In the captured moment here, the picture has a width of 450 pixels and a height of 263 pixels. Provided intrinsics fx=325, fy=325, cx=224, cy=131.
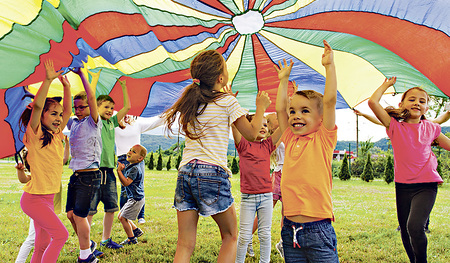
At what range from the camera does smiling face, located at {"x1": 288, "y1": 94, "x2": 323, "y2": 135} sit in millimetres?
1858

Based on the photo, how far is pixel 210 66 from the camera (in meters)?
1.94

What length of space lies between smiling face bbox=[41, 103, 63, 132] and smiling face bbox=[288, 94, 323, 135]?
1955 millimetres

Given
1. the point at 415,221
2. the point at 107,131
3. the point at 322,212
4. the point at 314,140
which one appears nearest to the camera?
the point at 322,212

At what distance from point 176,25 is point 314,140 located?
1908mm

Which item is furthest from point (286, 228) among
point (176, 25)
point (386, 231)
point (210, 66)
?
point (386, 231)

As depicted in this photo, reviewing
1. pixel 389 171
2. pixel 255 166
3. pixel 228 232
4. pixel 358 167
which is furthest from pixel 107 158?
pixel 358 167

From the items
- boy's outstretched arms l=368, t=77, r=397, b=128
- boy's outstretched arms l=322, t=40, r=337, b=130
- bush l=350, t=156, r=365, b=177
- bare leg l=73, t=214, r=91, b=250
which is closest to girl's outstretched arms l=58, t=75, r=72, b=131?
bare leg l=73, t=214, r=91, b=250

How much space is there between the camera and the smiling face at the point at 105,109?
131 inches

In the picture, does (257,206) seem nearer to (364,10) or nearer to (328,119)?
(328,119)

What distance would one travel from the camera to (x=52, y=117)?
2672 mm

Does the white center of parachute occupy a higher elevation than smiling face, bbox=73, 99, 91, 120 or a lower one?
higher

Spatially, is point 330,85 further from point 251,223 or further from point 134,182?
point 134,182

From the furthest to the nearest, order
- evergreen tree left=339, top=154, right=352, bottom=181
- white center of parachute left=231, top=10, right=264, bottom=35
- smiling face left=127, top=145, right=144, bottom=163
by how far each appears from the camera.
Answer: evergreen tree left=339, top=154, right=352, bottom=181 → smiling face left=127, top=145, right=144, bottom=163 → white center of parachute left=231, top=10, right=264, bottom=35

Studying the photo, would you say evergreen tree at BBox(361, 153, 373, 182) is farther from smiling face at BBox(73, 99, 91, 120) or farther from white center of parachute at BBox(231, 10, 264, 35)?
smiling face at BBox(73, 99, 91, 120)
